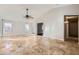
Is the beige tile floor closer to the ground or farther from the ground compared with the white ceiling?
closer to the ground

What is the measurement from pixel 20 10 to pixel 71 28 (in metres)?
1.10

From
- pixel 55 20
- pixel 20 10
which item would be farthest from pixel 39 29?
pixel 20 10

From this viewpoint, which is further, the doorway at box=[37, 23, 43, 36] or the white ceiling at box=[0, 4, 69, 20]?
the doorway at box=[37, 23, 43, 36]

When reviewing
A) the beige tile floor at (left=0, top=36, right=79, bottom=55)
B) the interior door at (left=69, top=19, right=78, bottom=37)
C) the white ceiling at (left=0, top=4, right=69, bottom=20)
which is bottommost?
the beige tile floor at (left=0, top=36, right=79, bottom=55)

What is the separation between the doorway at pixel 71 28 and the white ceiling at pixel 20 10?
1.14 feet

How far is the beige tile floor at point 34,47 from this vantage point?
2.38m

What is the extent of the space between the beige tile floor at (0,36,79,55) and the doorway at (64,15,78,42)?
0.36 ft

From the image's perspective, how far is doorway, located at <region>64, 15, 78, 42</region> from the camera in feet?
7.93

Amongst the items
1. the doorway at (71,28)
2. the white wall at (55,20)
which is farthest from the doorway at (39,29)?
the doorway at (71,28)

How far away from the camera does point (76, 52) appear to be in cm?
238

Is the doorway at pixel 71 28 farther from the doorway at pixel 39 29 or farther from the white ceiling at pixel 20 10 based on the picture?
the doorway at pixel 39 29

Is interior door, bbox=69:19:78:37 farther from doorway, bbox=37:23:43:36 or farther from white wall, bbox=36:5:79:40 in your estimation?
doorway, bbox=37:23:43:36

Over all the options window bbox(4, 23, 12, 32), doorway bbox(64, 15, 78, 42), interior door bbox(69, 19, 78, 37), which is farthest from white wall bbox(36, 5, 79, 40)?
window bbox(4, 23, 12, 32)

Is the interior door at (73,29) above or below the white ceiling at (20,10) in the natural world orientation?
below
